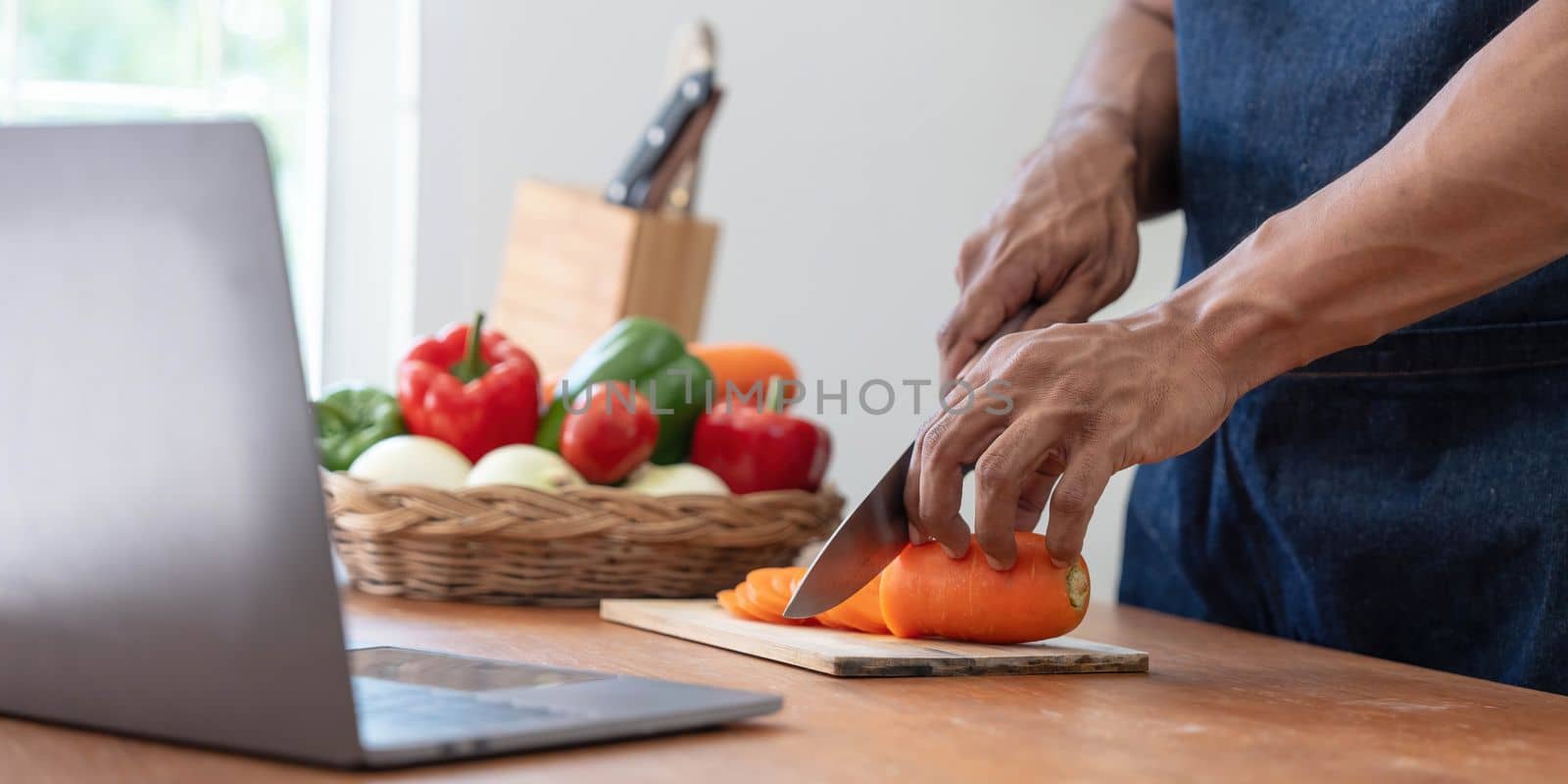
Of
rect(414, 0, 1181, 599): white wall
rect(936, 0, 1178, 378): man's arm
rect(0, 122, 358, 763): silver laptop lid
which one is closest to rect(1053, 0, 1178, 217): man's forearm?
rect(936, 0, 1178, 378): man's arm

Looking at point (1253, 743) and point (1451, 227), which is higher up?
point (1451, 227)

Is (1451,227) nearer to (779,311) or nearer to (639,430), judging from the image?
(639,430)

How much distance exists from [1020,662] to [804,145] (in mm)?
2179

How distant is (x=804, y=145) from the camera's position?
292 cm

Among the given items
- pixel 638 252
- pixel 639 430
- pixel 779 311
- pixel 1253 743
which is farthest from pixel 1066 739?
pixel 779 311

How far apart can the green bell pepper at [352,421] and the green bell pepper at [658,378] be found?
140 millimetres

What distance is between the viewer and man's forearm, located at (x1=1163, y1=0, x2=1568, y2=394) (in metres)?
0.76

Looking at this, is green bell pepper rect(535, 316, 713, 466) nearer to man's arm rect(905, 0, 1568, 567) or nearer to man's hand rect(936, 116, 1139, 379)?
man's hand rect(936, 116, 1139, 379)

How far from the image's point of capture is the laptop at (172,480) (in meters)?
0.49

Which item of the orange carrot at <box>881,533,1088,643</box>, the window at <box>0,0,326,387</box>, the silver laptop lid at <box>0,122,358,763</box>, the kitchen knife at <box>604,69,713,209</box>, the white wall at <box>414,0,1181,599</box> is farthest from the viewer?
the white wall at <box>414,0,1181,599</box>

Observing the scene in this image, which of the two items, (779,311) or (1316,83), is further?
(779,311)

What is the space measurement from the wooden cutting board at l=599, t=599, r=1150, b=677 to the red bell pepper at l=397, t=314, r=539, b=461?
36 centimetres

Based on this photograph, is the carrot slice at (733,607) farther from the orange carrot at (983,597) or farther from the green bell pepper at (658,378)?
the green bell pepper at (658,378)

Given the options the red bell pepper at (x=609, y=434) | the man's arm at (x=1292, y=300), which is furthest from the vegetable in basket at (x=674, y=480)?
the man's arm at (x=1292, y=300)
